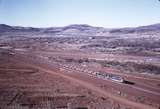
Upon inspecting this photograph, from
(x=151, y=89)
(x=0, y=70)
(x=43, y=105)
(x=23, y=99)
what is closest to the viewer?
(x=43, y=105)

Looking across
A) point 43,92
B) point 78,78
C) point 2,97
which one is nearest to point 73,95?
point 43,92

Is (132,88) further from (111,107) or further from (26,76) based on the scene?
(26,76)

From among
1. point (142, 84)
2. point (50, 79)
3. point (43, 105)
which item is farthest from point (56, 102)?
point (142, 84)

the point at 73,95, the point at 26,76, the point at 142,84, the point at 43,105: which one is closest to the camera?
the point at 43,105

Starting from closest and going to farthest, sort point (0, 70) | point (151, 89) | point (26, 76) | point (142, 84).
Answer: point (151, 89) → point (142, 84) → point (26, 76) → point (0, 70)

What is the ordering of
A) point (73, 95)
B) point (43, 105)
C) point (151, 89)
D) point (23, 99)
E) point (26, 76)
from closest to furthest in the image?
point (43, 105), point (23, 99), point (73, 95), point (151, 89), point (26, 76)

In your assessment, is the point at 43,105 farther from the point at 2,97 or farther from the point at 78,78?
the point at 78,78

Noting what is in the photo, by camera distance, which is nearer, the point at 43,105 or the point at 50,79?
the point at 43,105

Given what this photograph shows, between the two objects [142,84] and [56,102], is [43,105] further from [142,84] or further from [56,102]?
[142,84]

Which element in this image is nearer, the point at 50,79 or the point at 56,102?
the point at 56,102
